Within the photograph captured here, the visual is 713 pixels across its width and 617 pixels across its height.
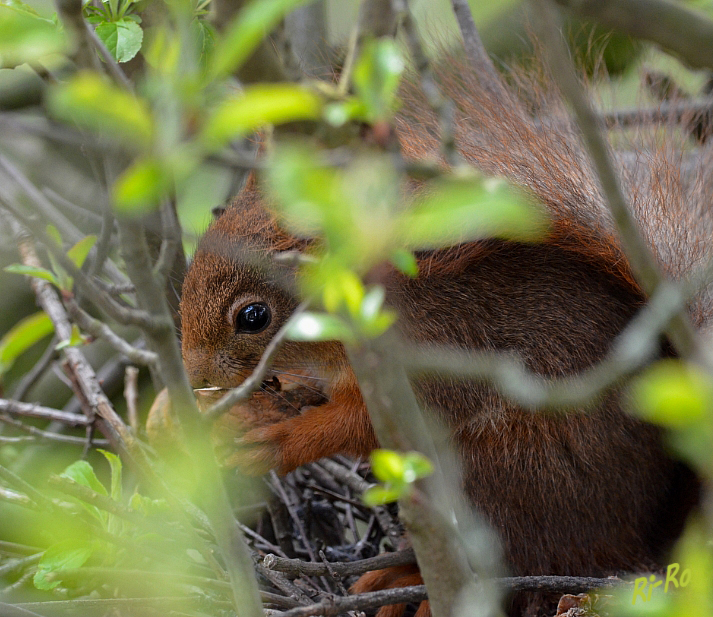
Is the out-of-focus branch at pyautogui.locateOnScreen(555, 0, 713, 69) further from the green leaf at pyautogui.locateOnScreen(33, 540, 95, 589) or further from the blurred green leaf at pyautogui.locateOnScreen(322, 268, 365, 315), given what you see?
the green leaf at pyautogui.locateOnScreen(33, 540, 95, 589)

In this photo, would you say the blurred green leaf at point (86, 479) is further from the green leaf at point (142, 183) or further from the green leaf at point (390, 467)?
the green leaf at point (142, 183)

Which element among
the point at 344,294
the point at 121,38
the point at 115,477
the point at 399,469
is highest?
the point at 121,38

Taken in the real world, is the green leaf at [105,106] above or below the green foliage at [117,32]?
above

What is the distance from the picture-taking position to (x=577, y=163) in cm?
244

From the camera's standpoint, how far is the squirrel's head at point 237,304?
229 cm

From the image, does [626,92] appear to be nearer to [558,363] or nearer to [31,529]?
[558,363]

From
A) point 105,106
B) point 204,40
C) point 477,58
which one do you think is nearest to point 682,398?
point 105,106

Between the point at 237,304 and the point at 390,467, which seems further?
the point at 237,304

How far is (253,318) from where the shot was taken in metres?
2.32

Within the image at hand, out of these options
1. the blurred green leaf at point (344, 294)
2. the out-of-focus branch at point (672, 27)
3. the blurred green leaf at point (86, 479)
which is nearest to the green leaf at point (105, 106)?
the blurred green leaf at point (344, 294)

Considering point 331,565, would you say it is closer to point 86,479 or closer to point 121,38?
point 86,479

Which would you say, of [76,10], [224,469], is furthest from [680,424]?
[224,469]

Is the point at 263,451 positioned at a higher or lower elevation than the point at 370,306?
lower

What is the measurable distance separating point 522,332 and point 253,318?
0.86 m
